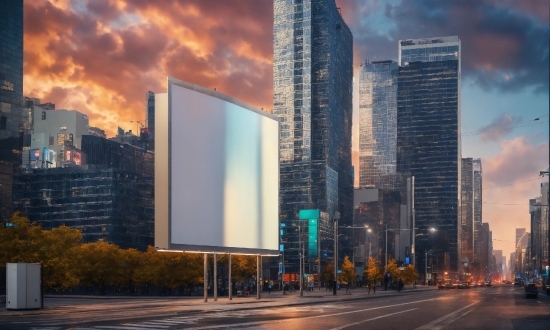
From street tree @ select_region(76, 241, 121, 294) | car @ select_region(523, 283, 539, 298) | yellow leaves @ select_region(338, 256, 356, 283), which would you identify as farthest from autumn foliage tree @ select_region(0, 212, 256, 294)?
car @ select_region(523, 283, 539, 298)

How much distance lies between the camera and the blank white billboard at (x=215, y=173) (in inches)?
2422

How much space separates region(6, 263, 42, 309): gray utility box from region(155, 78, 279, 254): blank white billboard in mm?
10016

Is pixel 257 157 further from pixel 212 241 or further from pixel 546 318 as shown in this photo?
pixel 546 318

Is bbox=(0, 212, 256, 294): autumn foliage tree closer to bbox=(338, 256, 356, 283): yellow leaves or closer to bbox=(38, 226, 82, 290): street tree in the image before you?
bbox=(38, 226, 82, 290): street tree

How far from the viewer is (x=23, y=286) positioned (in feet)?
174

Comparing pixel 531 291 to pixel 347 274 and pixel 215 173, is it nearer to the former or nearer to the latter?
pixel 215 173

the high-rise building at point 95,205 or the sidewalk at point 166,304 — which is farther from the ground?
the high-rise building at point 95,205

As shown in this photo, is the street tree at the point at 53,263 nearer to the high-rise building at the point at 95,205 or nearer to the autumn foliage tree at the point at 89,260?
the autumn foliage tree at the point at 89,260

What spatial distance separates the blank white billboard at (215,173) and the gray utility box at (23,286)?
1002 cm

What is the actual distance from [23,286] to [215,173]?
19.8m

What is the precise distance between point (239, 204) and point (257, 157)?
6130 mm

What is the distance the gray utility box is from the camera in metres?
52.7

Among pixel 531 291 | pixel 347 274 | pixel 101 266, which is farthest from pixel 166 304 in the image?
pixel 347 274

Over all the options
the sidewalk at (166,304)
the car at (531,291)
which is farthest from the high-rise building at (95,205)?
the car at (531,291)
